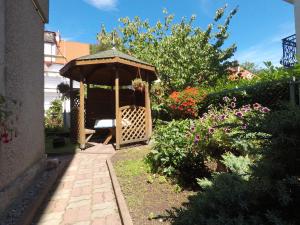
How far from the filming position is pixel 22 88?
445cm

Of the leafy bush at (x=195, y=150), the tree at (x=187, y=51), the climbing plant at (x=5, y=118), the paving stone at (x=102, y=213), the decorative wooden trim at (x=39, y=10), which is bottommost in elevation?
the paving stone at (x=102, y=213)

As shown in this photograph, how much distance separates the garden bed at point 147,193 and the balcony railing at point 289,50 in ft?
27.0

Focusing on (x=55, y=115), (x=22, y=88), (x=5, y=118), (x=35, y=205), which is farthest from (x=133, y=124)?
(x=55, y=115)

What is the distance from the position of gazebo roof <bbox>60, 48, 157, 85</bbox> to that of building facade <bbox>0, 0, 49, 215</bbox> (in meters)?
2.04

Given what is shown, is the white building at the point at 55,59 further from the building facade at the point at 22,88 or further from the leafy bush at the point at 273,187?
the leafy bush at the point at 273,187

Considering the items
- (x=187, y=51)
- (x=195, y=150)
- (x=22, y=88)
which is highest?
(x=187, y=51)

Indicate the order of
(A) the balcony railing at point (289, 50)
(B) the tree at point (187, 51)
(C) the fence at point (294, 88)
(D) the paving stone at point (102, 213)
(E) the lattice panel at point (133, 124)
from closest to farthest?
(D) the paving stone at point (102, 213) → (C) the fence at point (294, 88) → (E) the lattice panel at point (133, 124) → (A) the balcony railing at point (289, 50) → (B) the tree at point (187, 51)

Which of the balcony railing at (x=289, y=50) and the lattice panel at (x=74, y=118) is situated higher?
the balcony railing at (x=289, y=50)

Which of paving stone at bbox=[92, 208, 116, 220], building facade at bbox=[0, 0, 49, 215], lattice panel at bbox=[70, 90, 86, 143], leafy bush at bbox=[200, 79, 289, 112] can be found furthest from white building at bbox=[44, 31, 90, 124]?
paving stone at bbox=[92, 208, 116, 220]

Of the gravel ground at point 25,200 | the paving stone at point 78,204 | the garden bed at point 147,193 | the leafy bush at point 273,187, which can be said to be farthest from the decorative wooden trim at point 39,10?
the leafy bush at point 273,187

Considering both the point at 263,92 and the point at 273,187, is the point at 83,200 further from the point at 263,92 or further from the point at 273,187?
the point at 263,92

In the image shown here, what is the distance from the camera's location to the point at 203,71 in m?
15.0

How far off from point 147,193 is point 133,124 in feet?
15.0

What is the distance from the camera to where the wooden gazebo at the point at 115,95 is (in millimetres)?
7992
